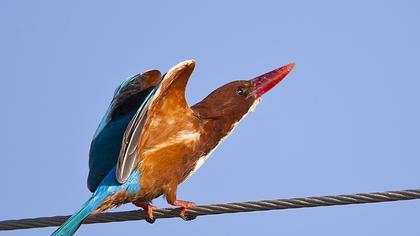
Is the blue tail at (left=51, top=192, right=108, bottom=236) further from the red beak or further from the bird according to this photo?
the red beak

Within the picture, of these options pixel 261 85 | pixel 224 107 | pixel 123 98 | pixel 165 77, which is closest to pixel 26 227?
pixel 165 77

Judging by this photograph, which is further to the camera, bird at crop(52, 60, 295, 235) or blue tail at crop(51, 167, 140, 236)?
bird at crop(52, 60, 295, 235)

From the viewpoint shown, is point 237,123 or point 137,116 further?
point 237,123

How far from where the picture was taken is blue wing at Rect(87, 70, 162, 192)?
592 cm

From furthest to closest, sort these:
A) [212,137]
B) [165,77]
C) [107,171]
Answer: [212,137]
[107,171]
[165,77]

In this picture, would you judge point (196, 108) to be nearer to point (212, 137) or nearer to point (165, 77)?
point (212, 137)

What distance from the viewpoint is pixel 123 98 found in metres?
6.44

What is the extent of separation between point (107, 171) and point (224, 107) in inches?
46.6

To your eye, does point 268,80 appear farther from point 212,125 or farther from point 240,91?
point 212,125

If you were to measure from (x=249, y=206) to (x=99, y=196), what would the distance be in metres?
1.20

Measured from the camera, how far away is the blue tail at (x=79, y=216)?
521 cm

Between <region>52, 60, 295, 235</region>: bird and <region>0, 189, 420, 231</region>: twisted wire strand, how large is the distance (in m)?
0.20

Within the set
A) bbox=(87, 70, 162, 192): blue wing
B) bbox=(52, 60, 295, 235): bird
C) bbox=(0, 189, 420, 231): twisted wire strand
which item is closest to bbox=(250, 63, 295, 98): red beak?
bbox=(52, 60, 295, 235): bird

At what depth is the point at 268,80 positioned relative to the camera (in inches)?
275
